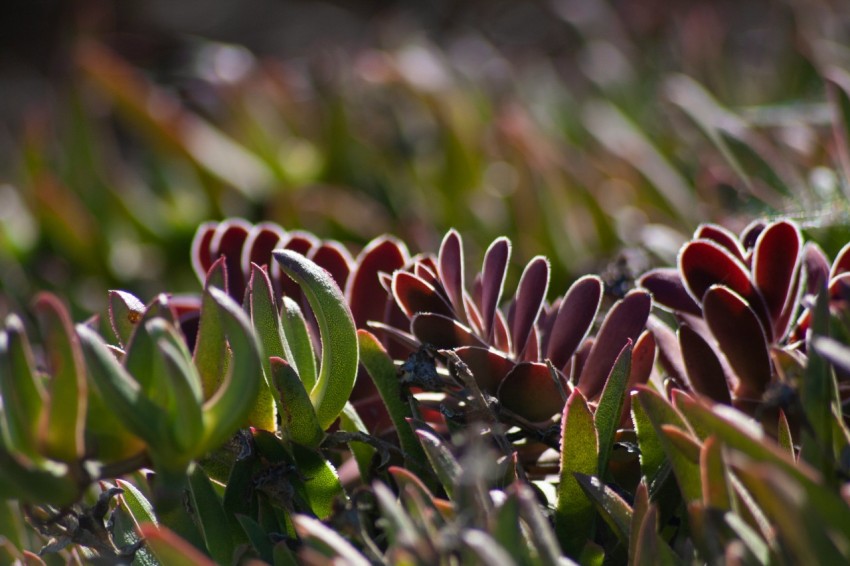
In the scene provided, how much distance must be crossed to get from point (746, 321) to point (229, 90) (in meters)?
1.72

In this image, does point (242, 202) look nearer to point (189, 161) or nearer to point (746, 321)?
point (189, 161)

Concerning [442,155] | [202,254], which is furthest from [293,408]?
[442,155]

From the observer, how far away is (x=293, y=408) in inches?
27.3

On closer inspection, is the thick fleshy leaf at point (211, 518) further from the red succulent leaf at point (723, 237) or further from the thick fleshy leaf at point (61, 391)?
the red succulent leaf at point (723, 237)

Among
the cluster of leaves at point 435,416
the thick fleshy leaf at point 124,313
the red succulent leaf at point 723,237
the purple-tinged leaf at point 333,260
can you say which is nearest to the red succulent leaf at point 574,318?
the cluster of leaves at point 435,416

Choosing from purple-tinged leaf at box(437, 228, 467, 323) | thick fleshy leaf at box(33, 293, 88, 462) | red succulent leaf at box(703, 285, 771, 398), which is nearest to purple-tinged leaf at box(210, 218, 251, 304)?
purple-tinged leaf at box(437, 228, 467, 323)

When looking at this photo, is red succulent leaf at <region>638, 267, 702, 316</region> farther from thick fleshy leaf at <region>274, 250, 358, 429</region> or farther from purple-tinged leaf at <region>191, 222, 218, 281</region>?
purple-tinged leaf at <region>191, 222, 218, 281</region>

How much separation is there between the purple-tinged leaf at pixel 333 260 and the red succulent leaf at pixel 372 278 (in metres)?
0.02

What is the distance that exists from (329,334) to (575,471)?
0.66 ft

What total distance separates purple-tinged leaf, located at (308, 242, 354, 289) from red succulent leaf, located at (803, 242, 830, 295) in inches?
15.6

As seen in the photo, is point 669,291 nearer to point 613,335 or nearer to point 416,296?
point 613,335

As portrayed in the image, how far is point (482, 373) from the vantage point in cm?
75

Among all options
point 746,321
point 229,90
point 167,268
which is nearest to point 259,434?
point 746,321

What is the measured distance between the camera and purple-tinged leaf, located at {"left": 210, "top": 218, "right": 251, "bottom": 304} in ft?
2.91
